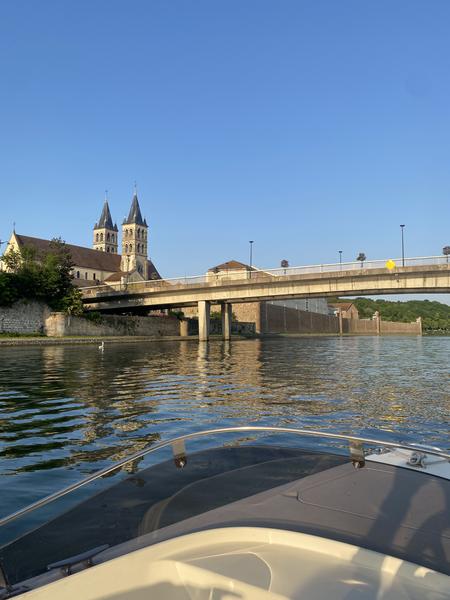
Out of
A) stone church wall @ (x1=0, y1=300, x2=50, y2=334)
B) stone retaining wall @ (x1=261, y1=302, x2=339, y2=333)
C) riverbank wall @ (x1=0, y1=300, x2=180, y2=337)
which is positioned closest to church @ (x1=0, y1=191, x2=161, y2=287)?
stone retaining wall @ (x1=261, y1=302, x2=339, y2=333)

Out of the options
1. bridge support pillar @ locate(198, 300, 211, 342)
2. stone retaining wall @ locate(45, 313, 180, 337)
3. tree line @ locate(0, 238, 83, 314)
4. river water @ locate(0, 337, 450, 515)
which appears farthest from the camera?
bridge support pillar @ locate(198, 300, 211, 342)

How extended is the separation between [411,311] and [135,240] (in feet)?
350

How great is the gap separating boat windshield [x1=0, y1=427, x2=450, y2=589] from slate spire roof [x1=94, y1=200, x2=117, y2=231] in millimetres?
143600

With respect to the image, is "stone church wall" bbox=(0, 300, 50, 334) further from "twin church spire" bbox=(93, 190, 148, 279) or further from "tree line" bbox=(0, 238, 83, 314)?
"twin church spire" bbox=(93, 190, 148, 279)

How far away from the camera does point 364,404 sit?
11523mm

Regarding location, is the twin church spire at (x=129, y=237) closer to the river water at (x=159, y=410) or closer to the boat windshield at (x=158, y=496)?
the river water at (x=159, y=410)

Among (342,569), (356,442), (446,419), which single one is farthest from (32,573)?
(446,419)

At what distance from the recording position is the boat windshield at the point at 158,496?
7.34 feet

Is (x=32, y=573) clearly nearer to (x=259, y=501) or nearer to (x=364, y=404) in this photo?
(x=259, y=501)

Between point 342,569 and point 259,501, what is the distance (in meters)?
0.65

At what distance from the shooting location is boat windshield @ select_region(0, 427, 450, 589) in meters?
Result: 2.24

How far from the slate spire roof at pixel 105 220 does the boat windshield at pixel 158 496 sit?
143600 millimetres

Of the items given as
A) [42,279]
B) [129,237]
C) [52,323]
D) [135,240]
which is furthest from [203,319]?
[129,237]

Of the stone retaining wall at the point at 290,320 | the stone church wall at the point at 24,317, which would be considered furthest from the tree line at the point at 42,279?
the stone retaining wall at the point at 290,320
